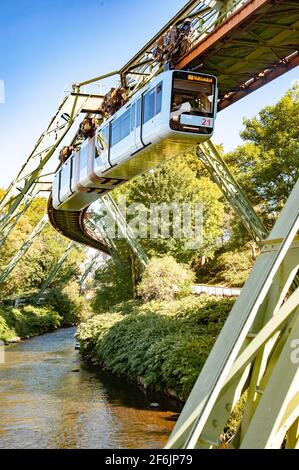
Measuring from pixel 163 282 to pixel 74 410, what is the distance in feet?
38.9

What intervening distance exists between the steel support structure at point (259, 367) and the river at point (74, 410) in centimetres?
771

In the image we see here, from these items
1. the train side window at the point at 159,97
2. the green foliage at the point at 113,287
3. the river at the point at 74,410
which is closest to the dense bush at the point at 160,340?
the river at the point at 74,410

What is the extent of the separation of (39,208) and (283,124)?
162ft

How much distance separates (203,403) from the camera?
3381 mm

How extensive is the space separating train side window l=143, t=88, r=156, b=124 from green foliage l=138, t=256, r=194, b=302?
14092mm

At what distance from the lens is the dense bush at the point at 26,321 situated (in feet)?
104

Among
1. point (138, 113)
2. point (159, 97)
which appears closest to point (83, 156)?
point (138, 113)

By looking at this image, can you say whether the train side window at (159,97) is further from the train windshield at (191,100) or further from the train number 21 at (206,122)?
the train number 21 at (206,122)

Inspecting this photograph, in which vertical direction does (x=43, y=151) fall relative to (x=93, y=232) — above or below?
above

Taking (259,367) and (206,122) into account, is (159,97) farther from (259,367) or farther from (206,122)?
(259,367)

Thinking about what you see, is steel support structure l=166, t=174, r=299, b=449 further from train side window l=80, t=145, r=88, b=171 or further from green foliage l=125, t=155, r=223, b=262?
green foliage l=125, t=155, r=223, b=262

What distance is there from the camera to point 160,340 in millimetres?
17000
